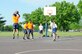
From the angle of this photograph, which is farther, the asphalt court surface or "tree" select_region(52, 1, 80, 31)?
"tree" select_region(52, 1, 80, 31)

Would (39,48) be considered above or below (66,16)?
below

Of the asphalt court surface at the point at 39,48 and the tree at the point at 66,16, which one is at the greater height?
the tree at the point at 66,16

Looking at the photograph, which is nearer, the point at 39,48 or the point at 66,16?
the point at 39,48

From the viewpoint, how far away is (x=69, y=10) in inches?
5197

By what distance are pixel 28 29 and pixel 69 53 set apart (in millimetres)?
16449

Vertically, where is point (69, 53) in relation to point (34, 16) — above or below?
below

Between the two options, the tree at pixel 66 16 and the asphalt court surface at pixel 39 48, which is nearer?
the asphalt court surface at pixel 39 48

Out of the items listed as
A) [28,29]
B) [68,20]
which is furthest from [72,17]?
[28,29]

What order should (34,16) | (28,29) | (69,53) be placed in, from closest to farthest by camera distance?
1. (69,53)
2. (28,29)
3. (34,16)

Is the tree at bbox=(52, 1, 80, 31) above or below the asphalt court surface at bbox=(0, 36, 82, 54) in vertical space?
above

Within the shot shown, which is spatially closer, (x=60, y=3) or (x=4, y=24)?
(x=60, y=3)

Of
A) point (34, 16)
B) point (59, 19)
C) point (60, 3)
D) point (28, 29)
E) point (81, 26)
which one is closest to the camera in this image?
point (28, 29)

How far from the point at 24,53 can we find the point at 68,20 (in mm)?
115742

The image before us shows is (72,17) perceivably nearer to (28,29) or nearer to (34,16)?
(34,16)
